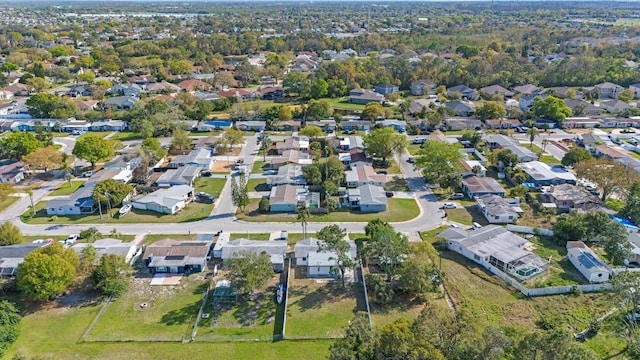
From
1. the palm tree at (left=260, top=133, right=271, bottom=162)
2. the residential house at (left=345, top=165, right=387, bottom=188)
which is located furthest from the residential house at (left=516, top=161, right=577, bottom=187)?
the palm tree at (left=260, top=133, right=271, bottom=162)

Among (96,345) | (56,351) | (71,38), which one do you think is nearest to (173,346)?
(96,345)

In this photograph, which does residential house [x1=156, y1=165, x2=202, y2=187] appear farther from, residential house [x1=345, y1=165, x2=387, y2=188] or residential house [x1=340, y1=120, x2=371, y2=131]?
residential house [x1=340, y1=120, x2=371, y2=131]

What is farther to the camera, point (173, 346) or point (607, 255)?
point (607, 255)

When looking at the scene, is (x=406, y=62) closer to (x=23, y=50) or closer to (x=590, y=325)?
(x=590, y=325)

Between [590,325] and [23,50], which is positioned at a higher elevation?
[23,50]

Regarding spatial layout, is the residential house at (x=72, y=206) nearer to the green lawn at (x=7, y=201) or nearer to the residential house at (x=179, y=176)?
the green lawn at (x=7, y=201)
